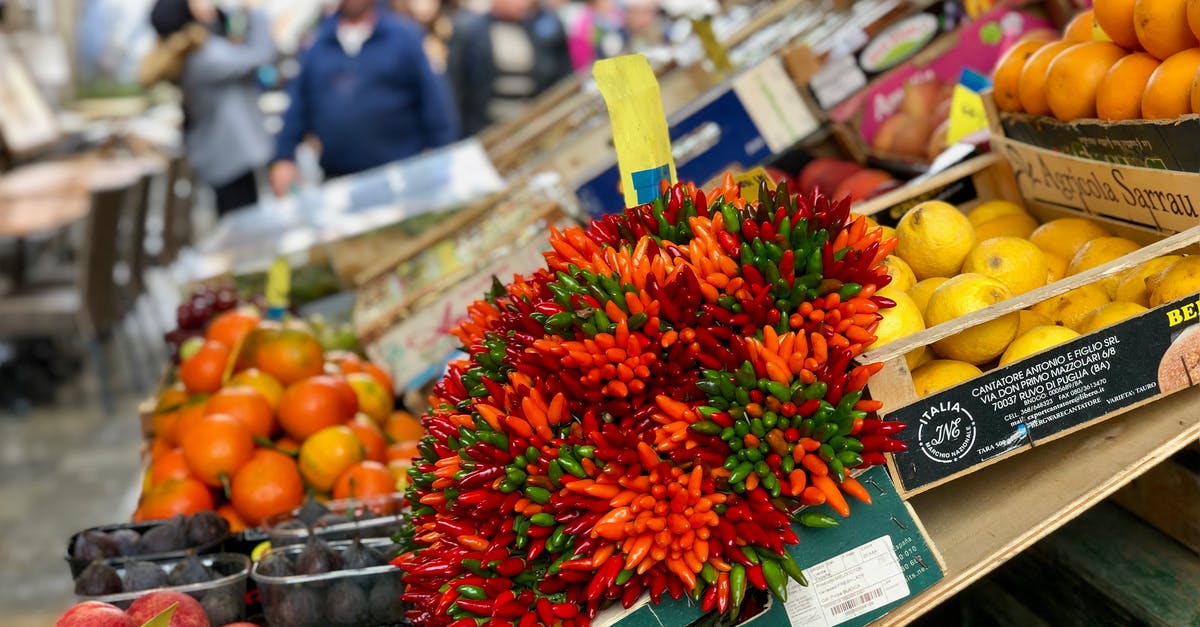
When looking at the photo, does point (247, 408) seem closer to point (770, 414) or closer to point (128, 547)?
point (128, 547)

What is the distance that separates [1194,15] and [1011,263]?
15.8 inches

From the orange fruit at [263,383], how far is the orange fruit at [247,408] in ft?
0.23

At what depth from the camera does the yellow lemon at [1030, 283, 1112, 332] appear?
59.9 inches

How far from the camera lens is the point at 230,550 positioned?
6.55ft

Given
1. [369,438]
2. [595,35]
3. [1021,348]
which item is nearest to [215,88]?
[595,35]

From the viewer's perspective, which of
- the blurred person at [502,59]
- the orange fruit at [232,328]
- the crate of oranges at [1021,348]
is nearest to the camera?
the crate of oranges at [1021,348]

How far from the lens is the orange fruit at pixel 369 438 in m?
2.36

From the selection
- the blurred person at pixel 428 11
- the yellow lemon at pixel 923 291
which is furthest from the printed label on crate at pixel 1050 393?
the blurred person at pixel 428 11

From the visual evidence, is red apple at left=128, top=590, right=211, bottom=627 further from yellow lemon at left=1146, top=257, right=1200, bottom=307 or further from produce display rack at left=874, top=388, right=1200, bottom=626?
yellow lemon at left=1146, top=257, right=1200, bottom=307

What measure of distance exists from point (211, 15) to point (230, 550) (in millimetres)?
5529

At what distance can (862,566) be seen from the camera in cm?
128

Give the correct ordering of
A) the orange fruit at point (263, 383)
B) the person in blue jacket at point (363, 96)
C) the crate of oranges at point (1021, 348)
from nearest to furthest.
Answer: the crate of oranges at point (1021, 348), the orange fruit at point (263, 383), the person in blue jacket at point (363, 96)

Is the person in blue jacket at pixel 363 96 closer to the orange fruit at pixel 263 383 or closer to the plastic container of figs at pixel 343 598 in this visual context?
the orange fruit at pixel 263 383

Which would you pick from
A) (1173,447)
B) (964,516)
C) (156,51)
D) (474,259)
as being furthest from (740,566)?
(156,51)
